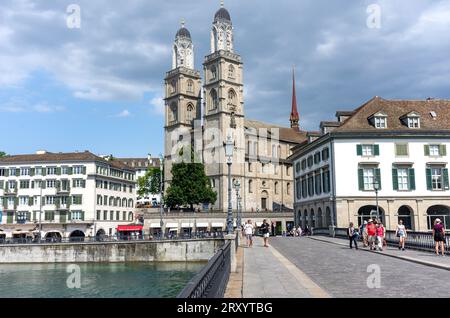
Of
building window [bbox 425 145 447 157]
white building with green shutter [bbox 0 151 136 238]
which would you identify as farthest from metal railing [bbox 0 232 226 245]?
building window [bbox 425 145 447 157]

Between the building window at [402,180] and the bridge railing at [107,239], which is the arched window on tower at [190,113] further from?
the building window at [402,180]

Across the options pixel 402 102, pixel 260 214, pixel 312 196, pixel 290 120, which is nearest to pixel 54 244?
pixel 312 196

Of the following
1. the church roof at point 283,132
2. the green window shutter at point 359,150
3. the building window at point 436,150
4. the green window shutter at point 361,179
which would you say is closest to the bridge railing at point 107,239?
the green window shutter at point 361,179

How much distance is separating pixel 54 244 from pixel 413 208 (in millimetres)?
41077

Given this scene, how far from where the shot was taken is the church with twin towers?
299 ft

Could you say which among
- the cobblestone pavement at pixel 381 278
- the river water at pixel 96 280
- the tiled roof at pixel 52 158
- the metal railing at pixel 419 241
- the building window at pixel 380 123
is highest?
the tiled roof at pixel 52 158

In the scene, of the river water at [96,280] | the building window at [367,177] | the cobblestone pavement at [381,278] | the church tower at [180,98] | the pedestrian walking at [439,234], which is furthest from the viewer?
the church tower at [180,98]

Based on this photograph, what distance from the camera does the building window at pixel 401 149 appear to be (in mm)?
44312

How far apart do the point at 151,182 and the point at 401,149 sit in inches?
2486

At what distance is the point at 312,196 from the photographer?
52.3m

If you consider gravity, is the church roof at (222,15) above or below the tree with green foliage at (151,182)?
above

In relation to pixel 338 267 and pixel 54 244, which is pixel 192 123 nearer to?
pixel 54 244

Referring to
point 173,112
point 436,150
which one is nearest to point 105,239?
point 436,150

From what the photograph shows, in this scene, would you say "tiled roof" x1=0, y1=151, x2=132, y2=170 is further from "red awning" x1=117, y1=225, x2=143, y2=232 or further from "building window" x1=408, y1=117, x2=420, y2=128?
"building window" x1=408, y1=117, x2=420, y2=128
